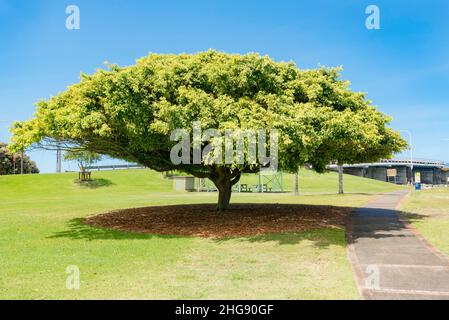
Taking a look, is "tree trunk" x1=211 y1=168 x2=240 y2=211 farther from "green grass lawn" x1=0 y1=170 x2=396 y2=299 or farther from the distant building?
the distant building

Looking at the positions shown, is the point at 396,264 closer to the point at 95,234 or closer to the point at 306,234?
the point at 306,234

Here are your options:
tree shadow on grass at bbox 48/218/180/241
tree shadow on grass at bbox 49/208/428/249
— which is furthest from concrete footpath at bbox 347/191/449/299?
tree shadow on grass at bbox 48/218/180/241

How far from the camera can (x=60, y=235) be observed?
585 inches

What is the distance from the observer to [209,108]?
14148mm

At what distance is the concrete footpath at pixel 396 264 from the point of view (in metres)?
7.12

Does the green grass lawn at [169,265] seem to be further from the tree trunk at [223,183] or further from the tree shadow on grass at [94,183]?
the tree shadow on grass at [94,183]

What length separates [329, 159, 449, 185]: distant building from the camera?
105250 millimetres

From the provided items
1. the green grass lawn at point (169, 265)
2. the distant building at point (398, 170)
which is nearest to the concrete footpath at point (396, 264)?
the green grass lawn at point (169, 265)

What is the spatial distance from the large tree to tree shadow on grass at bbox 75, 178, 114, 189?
1679 inches

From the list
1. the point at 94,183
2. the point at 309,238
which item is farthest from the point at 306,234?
the point at 94,183

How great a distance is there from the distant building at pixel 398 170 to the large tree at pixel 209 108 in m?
91.5

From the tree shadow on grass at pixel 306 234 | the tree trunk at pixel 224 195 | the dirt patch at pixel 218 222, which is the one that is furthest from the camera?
the tree trunk at pixel 224 195

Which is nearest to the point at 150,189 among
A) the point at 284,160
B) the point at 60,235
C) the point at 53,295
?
the point at 60,235
